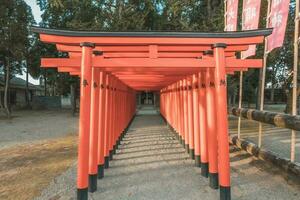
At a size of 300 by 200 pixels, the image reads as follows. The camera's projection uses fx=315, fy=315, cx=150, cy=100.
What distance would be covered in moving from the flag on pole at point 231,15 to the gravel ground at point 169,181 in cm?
339

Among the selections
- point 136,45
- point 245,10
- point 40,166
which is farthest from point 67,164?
point 245,10

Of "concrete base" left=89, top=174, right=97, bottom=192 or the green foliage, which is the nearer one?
"concrete base" left=89, top=174, right=97, bottom=192

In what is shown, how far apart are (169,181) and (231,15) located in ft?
17.1

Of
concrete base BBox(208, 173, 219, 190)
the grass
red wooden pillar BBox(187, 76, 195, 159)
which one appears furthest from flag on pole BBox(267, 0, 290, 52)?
the grass

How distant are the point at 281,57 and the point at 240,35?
36.4 ft

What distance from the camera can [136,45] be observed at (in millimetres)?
4098

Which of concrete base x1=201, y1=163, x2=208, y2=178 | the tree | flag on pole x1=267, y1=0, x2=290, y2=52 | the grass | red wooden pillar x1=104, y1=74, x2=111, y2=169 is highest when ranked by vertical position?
the tree

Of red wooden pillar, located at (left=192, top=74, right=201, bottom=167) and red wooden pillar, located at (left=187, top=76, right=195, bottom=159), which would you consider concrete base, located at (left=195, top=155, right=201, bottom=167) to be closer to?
red wooden pillar, located at (left=192, top=74, right=201, bottom=167)

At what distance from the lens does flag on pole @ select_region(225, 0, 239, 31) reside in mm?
8109

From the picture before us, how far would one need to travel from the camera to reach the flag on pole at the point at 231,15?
8.11m

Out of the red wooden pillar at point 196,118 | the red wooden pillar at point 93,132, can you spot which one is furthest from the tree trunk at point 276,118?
the red wooden pillar at point 93,132

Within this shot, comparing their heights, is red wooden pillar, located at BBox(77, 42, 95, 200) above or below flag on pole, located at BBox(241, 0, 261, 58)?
below

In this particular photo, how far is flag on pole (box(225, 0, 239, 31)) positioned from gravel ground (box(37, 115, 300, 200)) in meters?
3.39

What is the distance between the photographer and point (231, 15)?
328 inches
